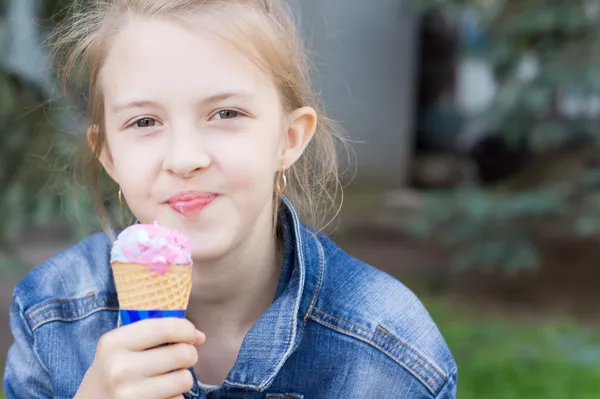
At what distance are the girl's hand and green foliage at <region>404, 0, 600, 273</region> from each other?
4211 mm

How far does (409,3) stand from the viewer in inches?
238

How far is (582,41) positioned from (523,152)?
85.2 inches

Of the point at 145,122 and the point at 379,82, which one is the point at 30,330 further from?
the point at 379,82

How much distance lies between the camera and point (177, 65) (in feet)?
5.17

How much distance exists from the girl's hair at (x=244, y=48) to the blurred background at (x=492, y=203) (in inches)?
13.1

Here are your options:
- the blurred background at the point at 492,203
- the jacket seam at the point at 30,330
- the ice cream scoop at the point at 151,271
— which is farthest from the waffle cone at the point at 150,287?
the blurred background at the point at 492,203

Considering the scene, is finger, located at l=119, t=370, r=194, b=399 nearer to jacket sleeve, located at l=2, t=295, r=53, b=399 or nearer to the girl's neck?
the girl's neck

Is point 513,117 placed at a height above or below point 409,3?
below

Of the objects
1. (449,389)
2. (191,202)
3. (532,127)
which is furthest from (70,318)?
(532,127)

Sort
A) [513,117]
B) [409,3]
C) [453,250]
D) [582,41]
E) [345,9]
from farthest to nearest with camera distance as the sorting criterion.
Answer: [345,9] < [453,250] < [409,3] < [513,117] < [582,41]

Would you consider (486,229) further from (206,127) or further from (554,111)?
(206,127)

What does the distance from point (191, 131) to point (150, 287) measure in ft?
1.09

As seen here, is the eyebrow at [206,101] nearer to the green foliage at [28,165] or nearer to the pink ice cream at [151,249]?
the pink ice cream at [151,249]

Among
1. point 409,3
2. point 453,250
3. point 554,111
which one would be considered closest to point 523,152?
point 453,250
